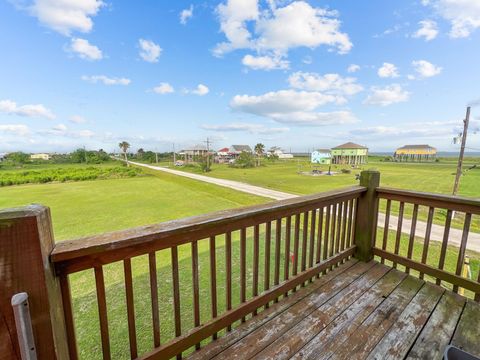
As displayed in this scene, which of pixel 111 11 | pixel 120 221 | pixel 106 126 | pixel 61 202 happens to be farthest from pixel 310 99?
pixel 106 126

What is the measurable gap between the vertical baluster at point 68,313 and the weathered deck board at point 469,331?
87.9 inches

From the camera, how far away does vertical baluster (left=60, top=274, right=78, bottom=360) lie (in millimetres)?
864

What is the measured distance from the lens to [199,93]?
21094mm

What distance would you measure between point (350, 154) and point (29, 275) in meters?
62.6

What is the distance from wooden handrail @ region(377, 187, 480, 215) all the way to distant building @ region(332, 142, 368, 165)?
57.4 metres

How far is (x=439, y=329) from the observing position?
4.96 feet

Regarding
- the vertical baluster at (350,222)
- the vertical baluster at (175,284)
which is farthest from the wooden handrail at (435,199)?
the vertical baluster at (175,284)

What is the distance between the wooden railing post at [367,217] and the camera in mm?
2398

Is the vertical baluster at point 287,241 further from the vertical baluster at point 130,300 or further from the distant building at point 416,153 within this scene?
the distant building at point 416,153

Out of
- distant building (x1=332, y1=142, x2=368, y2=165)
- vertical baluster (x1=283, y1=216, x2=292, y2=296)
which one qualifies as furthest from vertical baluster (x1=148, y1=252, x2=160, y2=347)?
distant building (x1=332, y1=142, x2=368, y2=165)

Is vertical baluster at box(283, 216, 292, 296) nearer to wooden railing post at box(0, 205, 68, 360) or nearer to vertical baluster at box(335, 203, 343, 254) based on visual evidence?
vertical baluster at box(335, 203, 343, 254)

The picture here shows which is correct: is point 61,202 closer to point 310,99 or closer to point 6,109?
point 6,109

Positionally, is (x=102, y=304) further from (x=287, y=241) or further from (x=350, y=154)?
(x=350, y=154)

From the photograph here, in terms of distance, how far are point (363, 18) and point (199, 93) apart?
677 inches
